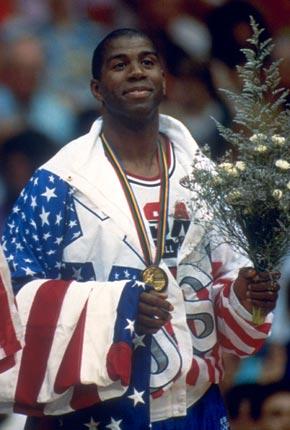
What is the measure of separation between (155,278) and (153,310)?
0.47ft

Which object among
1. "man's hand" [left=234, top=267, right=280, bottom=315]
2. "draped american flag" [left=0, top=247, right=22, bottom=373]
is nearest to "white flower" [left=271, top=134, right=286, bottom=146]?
"man's hand" [left=234, top=267, right=280, bottom=315]

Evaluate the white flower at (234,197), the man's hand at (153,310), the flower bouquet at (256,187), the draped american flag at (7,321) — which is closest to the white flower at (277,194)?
the flower bouquet at (256,187)

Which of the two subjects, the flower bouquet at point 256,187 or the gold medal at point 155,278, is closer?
the flower bouquet at point 256,187

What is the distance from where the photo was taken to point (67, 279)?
4.84 meters

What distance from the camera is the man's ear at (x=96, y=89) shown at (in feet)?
16.5

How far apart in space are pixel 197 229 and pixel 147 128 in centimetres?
37

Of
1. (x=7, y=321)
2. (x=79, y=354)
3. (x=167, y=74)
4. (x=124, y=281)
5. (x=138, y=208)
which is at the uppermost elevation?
(x=167, y=74)

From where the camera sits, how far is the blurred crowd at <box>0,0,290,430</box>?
542cm

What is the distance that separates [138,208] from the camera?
491 cm

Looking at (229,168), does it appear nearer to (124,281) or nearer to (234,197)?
(234,197)

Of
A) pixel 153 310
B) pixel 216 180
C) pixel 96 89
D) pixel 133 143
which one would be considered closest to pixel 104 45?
pixel 96 89

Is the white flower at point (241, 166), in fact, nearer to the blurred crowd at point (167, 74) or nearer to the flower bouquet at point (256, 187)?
the flower bouquet at point (256, 187)

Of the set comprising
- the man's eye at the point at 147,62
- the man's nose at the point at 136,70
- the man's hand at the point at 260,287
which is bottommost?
the man's hand at the point at 260,287

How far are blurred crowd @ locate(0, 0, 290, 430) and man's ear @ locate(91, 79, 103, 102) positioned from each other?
441mm
